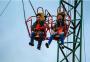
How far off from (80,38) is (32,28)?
2.11 metres

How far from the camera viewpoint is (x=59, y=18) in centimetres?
1078

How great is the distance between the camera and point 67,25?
10.8 metres

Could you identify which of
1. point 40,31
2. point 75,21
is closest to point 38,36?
point 40,31

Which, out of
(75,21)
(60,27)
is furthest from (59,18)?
(75,21)

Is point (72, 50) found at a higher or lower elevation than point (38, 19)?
lower

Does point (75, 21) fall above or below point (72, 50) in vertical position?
above

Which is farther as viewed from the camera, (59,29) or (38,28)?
(59,29)

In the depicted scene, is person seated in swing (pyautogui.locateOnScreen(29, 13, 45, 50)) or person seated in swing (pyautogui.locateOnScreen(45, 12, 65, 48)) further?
person seated in swing (pyautogui.locateOnScreen(45, 12, 65, 48))

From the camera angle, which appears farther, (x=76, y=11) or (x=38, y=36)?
(x=76, y=11)

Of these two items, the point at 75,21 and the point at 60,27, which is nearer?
the point at 60,27

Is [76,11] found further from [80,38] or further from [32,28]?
[32,28]

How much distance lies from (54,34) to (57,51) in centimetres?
178

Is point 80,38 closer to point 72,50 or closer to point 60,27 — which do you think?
point 72,50

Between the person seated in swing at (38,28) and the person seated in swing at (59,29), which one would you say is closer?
the person seated in swing at (38,28)
